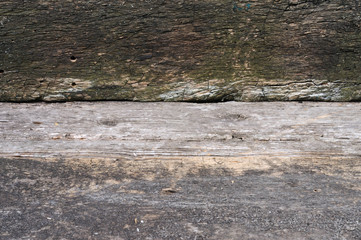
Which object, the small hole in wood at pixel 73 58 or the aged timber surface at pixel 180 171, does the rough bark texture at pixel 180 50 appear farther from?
the aged timber surface at pixel 180 171

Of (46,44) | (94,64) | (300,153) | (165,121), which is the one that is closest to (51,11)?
(46,44)

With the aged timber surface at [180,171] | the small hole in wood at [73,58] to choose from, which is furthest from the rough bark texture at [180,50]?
the aged timber surface at [180,171]

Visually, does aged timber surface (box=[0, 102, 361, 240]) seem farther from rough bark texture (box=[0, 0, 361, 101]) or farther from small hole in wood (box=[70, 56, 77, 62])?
small hole in wood (box=[70, 56, 77, 62])

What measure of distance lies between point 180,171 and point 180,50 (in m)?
1.15

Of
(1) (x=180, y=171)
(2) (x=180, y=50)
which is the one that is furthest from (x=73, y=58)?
(1) (x=180, y=171)

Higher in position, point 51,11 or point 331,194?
point 51,11

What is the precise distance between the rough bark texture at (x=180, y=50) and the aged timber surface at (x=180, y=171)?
0.41 ft

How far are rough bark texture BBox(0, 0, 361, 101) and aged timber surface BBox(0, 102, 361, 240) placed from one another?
0.12 m

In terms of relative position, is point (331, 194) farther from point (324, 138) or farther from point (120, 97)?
point (120, 97)

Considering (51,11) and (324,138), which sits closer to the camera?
(324,138)

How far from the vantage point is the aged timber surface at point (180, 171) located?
4.92ft

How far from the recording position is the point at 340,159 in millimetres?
2064

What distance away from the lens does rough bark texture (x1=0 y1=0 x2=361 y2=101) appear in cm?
270

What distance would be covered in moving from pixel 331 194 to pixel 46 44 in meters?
2.15
